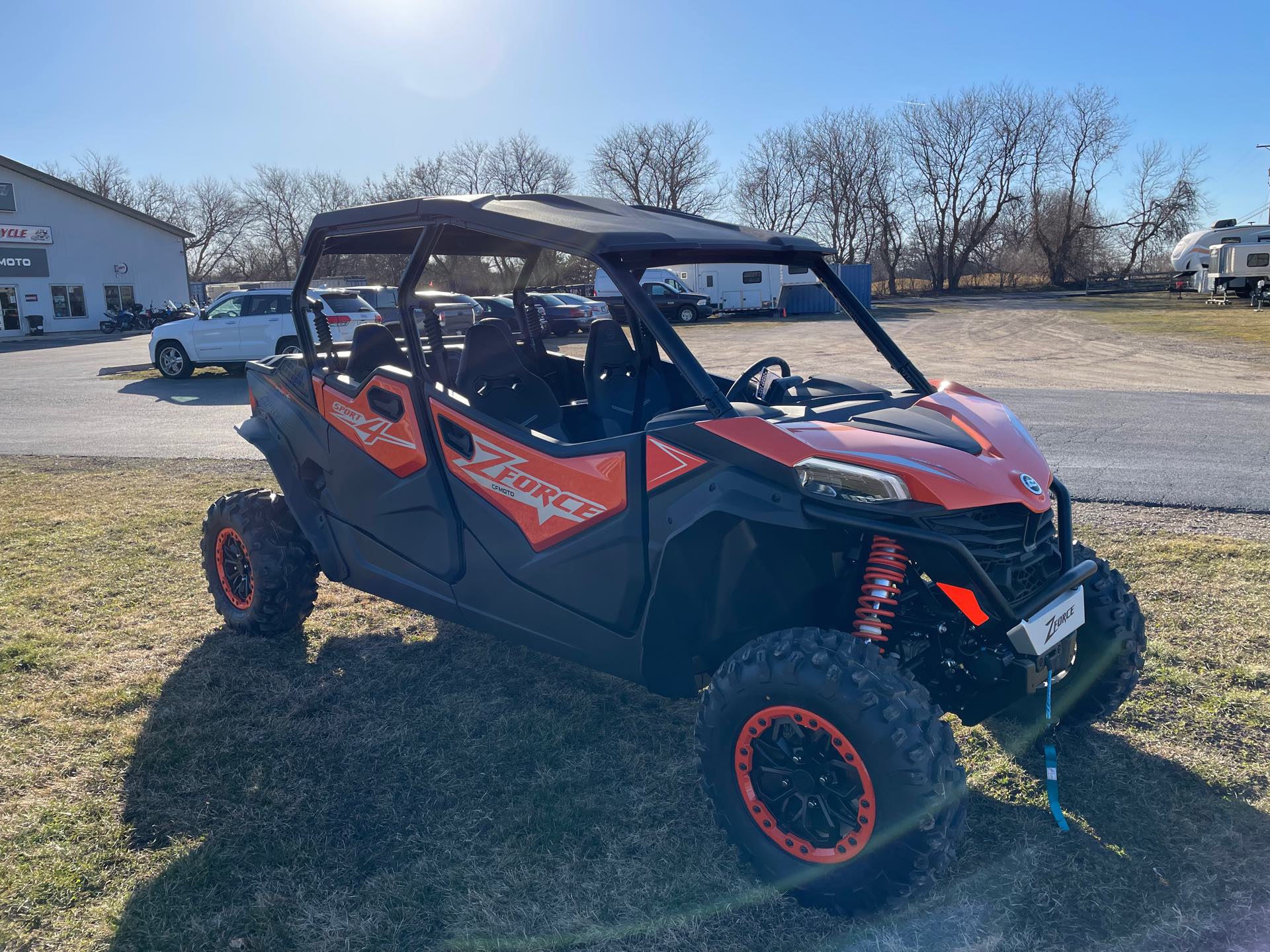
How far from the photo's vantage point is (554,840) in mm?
2992

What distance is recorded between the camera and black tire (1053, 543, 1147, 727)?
322 cm

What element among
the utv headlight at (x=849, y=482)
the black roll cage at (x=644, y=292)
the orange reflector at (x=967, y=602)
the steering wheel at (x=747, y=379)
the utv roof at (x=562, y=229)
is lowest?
the orange reflector at (x=967, y=602)

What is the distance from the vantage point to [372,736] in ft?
12.1

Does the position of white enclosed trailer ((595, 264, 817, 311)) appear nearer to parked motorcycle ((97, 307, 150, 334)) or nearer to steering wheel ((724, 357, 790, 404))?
parked motorcycle ((97, 307, 150, 334))

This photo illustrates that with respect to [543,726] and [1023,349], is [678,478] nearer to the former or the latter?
[543,726]

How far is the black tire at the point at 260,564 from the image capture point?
4402 millimetres

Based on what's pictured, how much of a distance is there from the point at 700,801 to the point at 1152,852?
143 cm

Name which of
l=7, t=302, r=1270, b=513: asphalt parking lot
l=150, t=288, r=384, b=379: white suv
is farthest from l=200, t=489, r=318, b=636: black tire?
l=150, t=288, r=384, b=379: white suv

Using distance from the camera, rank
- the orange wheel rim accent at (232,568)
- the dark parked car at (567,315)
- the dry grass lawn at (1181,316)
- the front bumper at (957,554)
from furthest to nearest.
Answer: the dark parked car at (567,315)
the dry grass lawn at (1181,316)
the orange wheel rim accent at (232,568)
the front bumper at (957,554)

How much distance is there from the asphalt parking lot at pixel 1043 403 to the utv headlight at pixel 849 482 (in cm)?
508

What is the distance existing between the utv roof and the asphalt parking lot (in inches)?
185

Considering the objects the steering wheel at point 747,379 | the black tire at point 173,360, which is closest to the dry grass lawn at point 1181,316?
the steering wheel at point 747,379

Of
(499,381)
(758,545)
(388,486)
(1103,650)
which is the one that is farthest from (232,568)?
(1103,650)

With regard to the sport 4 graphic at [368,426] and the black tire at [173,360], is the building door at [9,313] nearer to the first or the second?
the black tire at [173,360]
